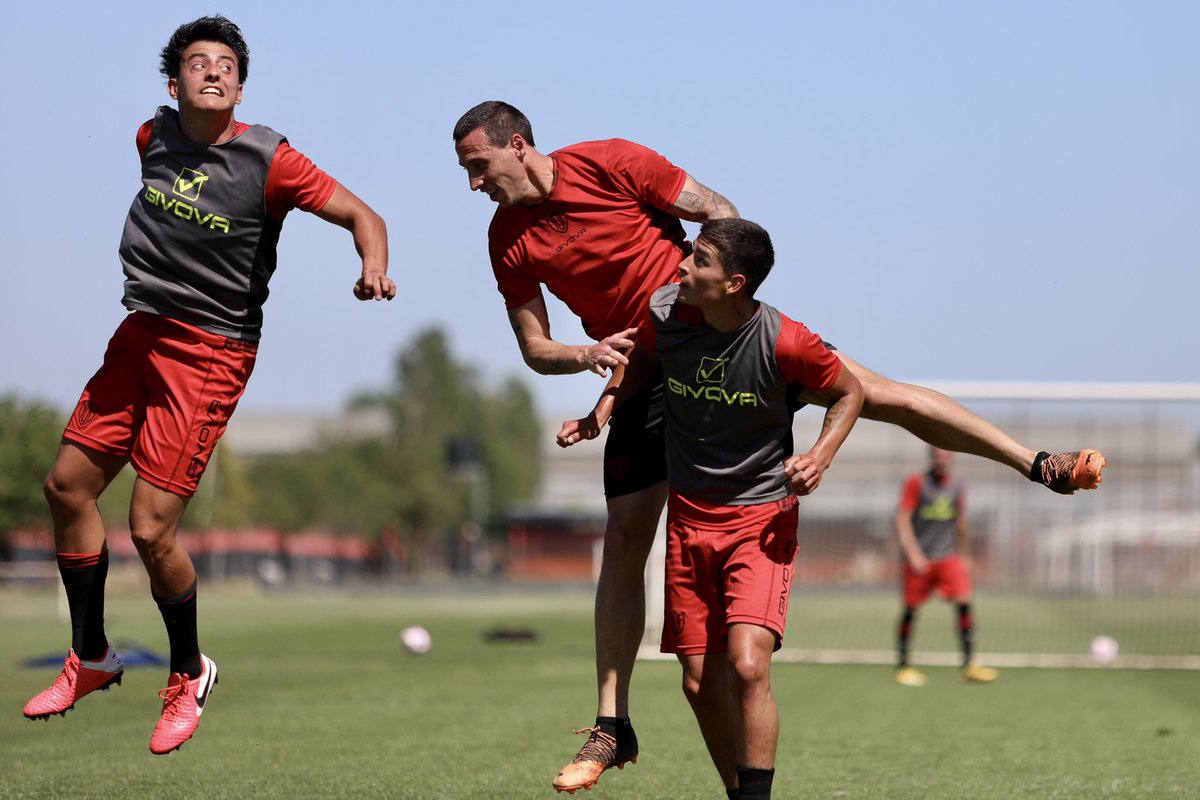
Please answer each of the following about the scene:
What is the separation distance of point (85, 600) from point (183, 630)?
43 centimetres

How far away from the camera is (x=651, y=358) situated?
5.88 meters

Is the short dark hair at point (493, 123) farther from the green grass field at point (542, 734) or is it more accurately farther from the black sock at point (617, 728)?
the green grass field at point (542, 734)

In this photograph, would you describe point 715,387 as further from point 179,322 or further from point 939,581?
point 939,581

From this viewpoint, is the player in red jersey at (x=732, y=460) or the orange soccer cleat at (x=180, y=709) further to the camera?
the orange soccer cleat at (x=180, y=709)

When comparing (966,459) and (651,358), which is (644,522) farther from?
(966,459)

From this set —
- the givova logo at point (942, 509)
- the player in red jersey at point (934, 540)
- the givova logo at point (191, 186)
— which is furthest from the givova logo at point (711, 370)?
the givova logo at point (942, 509)

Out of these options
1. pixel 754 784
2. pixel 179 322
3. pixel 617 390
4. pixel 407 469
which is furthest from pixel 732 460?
pixel 407 469

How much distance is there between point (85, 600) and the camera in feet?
20.5

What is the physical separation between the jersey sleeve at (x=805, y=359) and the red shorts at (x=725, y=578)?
523 mm

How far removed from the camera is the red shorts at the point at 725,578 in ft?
18.0

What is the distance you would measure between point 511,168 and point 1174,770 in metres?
4.70

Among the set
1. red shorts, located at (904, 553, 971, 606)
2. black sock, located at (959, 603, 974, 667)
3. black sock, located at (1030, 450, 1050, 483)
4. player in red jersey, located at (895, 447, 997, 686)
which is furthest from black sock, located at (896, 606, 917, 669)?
black sock, located at (1030, 450, 1050, 483)

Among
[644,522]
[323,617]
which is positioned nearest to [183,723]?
[644,522]

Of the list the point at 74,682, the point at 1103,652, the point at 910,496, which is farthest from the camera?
the point at 1103,652
